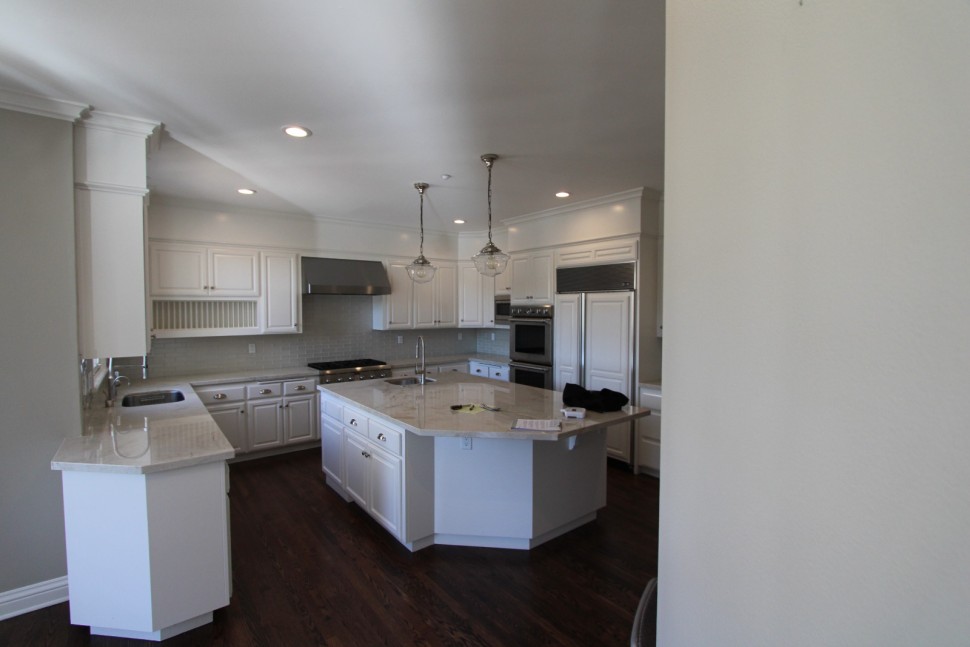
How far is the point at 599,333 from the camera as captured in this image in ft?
14.6

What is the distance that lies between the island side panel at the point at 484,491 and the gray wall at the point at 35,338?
79.7 inches

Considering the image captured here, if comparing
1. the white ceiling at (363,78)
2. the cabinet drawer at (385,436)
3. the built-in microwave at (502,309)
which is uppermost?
the white ceiling at (363,78)

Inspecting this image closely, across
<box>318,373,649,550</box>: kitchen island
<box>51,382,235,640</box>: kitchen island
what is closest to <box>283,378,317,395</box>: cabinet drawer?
<box>318,373,649,550</box>: kitchen island

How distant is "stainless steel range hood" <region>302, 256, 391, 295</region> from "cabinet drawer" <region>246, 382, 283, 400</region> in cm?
104

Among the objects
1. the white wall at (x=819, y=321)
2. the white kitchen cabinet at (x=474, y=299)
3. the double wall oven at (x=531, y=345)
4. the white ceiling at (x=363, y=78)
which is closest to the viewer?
the white wall at (x=819, y=321)

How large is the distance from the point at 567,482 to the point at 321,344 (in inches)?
141

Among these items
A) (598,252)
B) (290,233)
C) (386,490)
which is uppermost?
(290,233)

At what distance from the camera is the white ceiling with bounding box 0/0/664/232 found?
1634mm

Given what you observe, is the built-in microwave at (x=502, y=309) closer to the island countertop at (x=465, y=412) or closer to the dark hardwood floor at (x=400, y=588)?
the island countertop at (x=465, y=412)

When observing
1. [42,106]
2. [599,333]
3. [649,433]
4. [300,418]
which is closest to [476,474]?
[649,433]

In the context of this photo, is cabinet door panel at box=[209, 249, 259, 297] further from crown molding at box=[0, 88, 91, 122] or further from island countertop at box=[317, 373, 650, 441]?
crown molding at box=[0, 88, 91, 122]

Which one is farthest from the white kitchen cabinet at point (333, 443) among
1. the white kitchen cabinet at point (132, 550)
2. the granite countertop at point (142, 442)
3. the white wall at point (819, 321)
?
the white wall at point (819, 321)

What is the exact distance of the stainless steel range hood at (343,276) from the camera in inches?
198

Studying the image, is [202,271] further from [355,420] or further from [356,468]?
[356,468]
